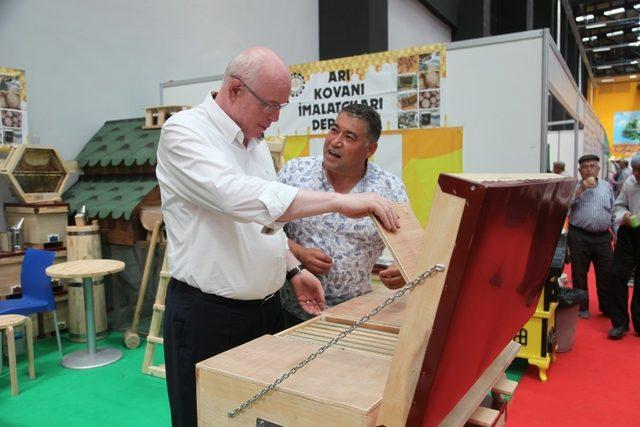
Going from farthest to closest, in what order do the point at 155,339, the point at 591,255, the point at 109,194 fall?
the point at 591,255
the point at 109,194
the point at 155,339

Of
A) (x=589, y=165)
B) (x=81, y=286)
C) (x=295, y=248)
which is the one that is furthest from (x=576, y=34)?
(x=295, y=248)

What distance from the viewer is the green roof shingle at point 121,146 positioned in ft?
15.2

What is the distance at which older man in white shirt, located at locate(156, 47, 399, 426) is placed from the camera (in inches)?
52.1

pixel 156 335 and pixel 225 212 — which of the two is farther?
pixel 156 335

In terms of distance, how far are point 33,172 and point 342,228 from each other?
3640mm

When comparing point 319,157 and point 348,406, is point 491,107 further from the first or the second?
point 348,406

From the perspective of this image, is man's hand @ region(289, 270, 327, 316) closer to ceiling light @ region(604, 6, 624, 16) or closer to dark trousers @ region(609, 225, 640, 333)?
dark trousers @ region(609, 225, 640, 333)

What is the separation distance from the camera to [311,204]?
1.32 m

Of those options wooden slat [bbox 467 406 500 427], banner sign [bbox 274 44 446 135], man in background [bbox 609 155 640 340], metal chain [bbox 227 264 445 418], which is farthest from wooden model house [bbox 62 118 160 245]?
man in background [bbox 609 155 640 340]

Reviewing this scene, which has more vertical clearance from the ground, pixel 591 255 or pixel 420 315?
pixel 420 315

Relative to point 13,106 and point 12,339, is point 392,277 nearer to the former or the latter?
point 12,339

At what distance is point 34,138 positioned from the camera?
4.62 m

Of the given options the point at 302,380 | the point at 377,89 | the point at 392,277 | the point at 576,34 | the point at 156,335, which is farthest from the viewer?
the point at 576,34

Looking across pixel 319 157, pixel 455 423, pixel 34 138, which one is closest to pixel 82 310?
pixel 34 138
